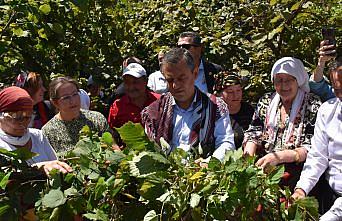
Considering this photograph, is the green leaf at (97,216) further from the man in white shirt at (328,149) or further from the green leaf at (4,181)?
the man in white shirt at (328,149)

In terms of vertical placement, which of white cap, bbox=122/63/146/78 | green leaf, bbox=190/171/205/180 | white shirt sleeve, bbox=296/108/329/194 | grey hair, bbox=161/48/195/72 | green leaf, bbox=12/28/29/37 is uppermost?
green leaf, bbox=12/28/29/37

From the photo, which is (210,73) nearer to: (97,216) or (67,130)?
(67,130)

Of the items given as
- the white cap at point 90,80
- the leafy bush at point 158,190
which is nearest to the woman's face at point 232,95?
the white cap at point 90,80

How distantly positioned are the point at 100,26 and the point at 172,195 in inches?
178

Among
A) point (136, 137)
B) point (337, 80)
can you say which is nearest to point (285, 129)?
point (337, 80)

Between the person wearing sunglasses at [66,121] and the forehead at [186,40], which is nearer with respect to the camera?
the person wearing sunglasses at [66,121]

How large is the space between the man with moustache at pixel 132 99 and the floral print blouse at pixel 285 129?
1.13m

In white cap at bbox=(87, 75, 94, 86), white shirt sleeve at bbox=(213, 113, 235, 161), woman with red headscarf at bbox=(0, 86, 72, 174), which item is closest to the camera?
woman with red headscarf at bbox=(0, 86, 72, 174)

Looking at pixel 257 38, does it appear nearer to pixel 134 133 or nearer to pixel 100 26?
pixel 100 26

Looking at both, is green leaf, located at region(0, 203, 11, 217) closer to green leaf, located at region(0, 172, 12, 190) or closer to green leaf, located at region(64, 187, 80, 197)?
green leaf, located at region(0, 172, 12, 190)

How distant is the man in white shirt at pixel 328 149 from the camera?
12.3ft

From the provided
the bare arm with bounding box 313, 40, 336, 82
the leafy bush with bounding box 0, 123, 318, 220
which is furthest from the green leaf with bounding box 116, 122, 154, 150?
the bare arm with bounding box 313, 40, 336, 82

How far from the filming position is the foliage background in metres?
5.15

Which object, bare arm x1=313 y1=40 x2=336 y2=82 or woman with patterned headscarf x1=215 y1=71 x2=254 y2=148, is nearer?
bare arm x1=313 y1=40 x2=336 y2=82
